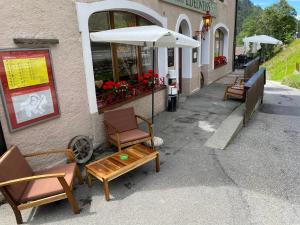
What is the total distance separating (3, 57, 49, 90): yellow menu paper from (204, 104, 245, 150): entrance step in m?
3.65

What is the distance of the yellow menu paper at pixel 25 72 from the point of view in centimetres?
343

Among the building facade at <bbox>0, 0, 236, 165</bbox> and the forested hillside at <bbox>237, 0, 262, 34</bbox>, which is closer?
the building facade at <bbox>0, 0, 236, 165</bbox>

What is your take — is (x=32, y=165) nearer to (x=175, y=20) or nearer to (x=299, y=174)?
(x=299, y=174)

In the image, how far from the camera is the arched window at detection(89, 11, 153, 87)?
556cm

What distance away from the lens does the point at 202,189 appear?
3.68 meters

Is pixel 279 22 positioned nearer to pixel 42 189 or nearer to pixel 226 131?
pixel 226 131

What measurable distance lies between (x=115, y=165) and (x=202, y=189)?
1442 mm

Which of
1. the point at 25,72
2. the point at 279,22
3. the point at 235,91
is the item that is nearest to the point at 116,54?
the point at 25,72

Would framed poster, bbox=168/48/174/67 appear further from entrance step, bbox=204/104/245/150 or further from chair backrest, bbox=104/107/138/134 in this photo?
chair backrest, bbox=104/107/138/134

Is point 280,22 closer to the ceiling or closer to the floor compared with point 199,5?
closer to the ceiling

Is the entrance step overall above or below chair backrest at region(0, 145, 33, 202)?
below

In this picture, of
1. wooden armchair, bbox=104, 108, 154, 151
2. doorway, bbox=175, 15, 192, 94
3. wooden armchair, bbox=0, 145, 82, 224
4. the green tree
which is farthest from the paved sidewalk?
the green tree

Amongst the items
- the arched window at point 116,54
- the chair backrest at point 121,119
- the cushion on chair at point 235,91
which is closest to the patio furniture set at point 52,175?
the chair backrest at point 121,119

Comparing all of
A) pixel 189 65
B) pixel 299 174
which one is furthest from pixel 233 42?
pixel 299 174
